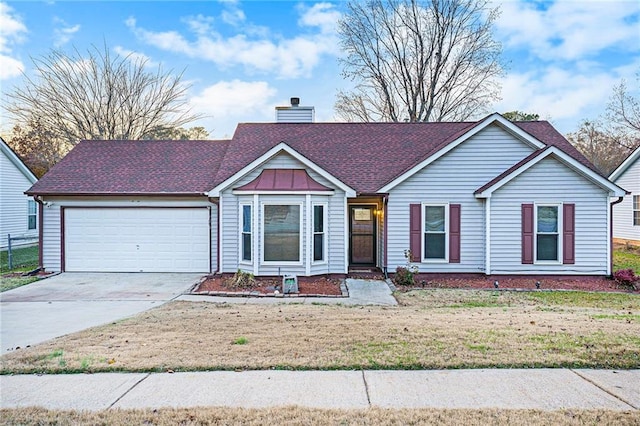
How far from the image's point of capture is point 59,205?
1405 cm

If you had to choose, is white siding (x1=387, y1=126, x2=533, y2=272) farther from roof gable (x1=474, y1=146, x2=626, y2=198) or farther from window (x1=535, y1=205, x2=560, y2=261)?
window (x1=535, y1=205, x2=560, y2=261)

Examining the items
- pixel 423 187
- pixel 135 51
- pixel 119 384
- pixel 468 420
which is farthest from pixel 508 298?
pixel 135 51

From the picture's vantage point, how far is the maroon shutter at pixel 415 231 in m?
12.8

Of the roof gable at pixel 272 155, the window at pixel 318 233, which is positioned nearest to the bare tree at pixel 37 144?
the roof gable at pixel 272 155

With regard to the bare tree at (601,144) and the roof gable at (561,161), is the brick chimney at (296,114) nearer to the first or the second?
the roof gable at (561,161)

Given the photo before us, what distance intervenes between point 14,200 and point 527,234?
23167 mm

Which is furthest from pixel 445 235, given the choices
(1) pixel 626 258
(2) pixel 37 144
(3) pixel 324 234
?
(2) pixel 37 144

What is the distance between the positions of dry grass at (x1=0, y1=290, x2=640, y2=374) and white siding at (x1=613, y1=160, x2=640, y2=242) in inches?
612

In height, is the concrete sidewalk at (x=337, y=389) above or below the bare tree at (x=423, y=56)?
below

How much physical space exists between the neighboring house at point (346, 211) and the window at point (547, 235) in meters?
0.03

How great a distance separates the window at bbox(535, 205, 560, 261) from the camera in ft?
40.5

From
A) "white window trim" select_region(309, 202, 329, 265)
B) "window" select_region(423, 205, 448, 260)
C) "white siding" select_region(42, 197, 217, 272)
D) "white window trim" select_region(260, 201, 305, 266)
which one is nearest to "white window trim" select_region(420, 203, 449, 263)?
"window" select_region(423, 205, 448, 260)

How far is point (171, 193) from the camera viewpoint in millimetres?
13648

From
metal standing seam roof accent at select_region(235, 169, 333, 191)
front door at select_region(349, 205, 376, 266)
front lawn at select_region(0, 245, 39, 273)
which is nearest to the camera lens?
metal standing seam roof accent at select_region(235, 169, 333, 191)
